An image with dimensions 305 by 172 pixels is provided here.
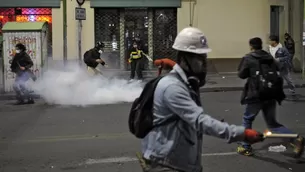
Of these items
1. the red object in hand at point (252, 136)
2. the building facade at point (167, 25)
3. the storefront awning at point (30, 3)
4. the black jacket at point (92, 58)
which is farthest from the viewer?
the building facade at point (167, 25)

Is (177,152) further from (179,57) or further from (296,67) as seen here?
(296,67)

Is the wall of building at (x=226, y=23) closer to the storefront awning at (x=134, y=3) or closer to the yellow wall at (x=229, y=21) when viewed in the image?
the yellow wall at (x=229, y=21)

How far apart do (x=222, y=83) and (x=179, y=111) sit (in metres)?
14.0

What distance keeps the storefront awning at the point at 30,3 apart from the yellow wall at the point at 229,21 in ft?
16.5

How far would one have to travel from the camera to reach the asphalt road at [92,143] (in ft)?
20.7

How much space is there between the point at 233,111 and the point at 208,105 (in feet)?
4.09

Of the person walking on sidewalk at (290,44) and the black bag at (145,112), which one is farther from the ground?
the person walking on sidewalk at (290,44)

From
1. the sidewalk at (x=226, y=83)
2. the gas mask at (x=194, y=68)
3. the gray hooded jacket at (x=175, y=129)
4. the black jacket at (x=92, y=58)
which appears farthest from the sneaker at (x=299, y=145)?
the black jacket at (x=92, y=58)

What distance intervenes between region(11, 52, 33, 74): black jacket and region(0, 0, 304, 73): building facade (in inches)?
212

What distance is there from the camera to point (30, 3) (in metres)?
18.5

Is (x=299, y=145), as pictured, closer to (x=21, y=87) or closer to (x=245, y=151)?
(x=245, y=151)

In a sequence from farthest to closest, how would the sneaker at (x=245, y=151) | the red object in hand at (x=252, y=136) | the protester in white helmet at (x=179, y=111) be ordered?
the sneaker at (x=245, y=151) < the protester in white helmet at (x=179, y=111) < the red object in hand at (x=252, y=136)

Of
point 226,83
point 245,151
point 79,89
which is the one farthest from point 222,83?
point 245,151

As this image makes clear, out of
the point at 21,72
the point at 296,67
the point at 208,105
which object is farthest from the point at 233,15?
the point at 21,72
